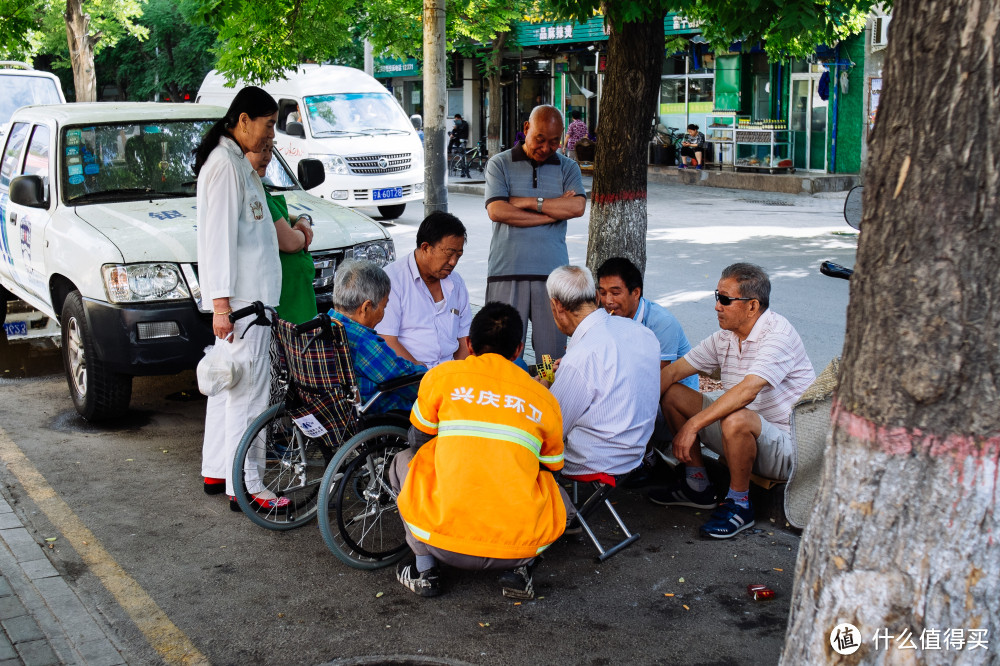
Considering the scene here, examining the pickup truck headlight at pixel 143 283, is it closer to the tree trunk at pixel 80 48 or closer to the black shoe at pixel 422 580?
the black shoe at pixel 422 580

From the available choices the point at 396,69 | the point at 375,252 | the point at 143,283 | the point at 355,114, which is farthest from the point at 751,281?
the point at 396,69

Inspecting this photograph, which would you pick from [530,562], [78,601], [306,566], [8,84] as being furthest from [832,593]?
[8,84]

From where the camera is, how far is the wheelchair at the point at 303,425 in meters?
4.43

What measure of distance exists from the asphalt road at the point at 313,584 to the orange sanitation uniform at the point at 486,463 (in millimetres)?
385

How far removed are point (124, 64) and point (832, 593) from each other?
42664mm

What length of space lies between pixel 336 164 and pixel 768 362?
12.5 meters

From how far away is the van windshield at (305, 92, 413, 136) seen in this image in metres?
16.8

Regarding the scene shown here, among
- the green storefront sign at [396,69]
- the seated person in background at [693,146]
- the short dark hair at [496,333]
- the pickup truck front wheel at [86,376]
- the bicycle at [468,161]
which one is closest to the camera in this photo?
the short dark hair at [496,333]

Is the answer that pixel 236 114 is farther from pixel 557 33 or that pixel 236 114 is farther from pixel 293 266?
pixel 557 33

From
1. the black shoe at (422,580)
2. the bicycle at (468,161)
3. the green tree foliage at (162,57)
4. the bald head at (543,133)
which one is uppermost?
the green tree foliage at (162,57)

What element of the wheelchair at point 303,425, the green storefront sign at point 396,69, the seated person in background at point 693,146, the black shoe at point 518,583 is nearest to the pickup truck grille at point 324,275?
the wheelchair at point 303,425

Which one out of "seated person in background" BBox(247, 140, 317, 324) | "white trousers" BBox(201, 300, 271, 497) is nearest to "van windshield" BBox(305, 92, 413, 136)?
"seated person in background" BBox(247, 140, 317, 324)

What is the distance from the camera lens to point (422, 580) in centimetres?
413

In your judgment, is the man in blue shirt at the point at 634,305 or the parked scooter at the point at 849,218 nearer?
the parked scooter at the point at 849,218
